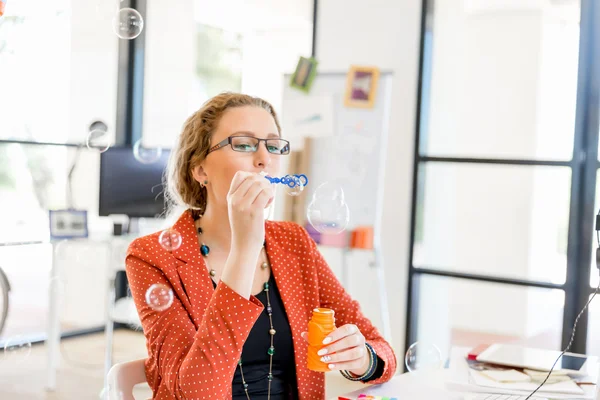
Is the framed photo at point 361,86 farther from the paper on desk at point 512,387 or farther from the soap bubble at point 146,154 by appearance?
the paper on desk at point 512,387

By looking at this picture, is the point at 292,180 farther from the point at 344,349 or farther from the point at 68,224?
the point at 68,224

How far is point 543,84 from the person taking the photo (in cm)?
559

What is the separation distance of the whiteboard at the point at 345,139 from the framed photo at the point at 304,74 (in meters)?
0.03

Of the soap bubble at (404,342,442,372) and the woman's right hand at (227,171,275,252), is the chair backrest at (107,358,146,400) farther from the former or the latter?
the soap bubble at (404,342,442,372)

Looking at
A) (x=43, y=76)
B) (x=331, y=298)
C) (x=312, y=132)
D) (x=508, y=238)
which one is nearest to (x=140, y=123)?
(x=43, y=76)

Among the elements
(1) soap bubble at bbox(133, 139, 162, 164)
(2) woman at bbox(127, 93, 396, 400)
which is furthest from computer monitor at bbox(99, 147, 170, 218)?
(2) woman at bbox(127, 93, 396, 400)

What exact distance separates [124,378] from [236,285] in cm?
35

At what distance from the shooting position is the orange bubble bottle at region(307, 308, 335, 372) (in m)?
1.24

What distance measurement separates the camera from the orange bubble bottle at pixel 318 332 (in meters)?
1.24

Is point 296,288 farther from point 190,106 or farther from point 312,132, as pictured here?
point 190,106

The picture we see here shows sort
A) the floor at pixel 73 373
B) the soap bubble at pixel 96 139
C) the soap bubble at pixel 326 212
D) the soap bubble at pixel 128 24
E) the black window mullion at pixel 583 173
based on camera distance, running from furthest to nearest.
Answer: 1. the soap bubble at pixel 96 139
2. the floor at pixel 73 373
3. the black window mullion at pixel 583 173
4. the soap bubble at pixel 128 24
5. the soap bubble at pixel 326 212

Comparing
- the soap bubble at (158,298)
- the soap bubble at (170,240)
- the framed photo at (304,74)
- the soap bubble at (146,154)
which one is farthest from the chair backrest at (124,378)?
the framed photo at (304,74)

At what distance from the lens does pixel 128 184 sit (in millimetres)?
3697

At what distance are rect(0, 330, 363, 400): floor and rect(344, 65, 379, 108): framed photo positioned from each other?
1.49 m
